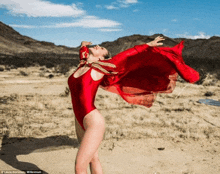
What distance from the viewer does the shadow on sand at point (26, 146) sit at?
15.9 ft

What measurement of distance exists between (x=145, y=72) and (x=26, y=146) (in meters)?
→ 3.42

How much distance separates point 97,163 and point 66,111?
5.39 m

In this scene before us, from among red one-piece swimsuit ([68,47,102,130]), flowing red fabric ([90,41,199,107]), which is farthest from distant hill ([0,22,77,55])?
red one-piece swimsuit ([68,47,102,130])

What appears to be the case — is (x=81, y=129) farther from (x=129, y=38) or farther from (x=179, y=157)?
(x=129, y=38)

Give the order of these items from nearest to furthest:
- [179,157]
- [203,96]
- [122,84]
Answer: [122,84], [179,157], [203,96]

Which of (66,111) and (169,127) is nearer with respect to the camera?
(169,127)

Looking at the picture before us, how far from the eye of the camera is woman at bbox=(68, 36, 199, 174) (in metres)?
2.90

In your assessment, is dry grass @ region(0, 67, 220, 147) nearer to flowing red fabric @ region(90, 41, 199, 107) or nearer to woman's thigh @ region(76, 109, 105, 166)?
flowing red fabric @ region(90, 41, 199, 107)

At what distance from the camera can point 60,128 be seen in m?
6.89

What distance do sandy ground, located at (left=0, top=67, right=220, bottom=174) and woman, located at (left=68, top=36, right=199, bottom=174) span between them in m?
1.73

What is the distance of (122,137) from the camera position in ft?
20.8

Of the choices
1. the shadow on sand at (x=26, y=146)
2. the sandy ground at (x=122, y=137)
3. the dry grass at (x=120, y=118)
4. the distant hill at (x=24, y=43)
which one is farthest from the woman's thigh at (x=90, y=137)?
the distant hill at (x=24, y=43)

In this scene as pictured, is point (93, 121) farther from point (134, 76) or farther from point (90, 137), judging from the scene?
point (134, 76)

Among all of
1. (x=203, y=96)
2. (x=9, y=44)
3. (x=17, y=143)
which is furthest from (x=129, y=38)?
(x=17, y=143)
